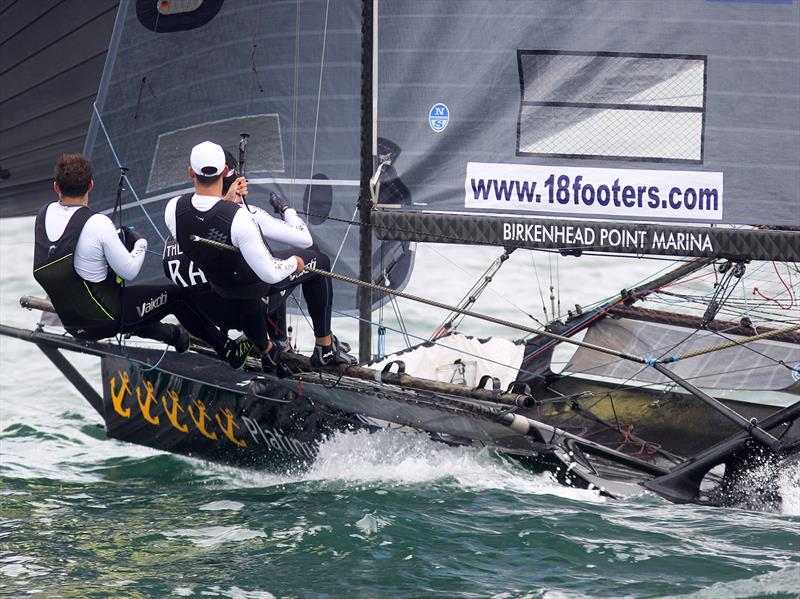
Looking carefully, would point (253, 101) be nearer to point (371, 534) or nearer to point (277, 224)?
point (277, 224)

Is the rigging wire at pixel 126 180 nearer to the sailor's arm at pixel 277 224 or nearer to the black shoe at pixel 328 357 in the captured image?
the sailor's arm at pixel 277 224

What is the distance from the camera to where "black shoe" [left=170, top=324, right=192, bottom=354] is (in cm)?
642

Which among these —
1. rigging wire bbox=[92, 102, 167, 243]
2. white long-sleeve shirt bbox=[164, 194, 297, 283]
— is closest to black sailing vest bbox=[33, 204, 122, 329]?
white long-sleeve shirt bbox=[164, 194, 297, 283]

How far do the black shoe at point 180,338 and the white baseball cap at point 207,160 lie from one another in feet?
3.42

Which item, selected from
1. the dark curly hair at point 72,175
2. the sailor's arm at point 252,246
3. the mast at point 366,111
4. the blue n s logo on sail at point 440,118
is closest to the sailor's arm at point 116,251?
the dark curly hair at point 72,175

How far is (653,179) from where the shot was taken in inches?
243

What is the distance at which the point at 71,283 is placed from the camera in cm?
585

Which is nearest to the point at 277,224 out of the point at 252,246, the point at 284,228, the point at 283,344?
the point at 284,228

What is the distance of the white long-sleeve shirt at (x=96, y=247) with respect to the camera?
227 inches

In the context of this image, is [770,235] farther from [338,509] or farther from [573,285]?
[573,285]

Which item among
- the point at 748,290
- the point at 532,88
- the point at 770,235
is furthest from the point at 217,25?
the point at 748,290

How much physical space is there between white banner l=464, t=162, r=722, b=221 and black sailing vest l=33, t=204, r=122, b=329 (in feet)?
5.65

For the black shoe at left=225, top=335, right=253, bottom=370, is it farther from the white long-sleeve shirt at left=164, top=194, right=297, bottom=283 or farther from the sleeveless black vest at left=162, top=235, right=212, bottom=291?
the white long-sleeve shirt at left=164, top=194, right=297, bottom=283

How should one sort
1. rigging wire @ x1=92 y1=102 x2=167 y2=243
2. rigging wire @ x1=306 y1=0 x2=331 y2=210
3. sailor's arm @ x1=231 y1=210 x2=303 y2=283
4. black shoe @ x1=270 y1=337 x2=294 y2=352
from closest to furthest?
sailor's arm @ x1=231 y1=210 x2=303 y2=283 < black shoe @ x1=270 y1=337 x2=294 y2=352 < rigging wire @ x1=306 y1=0 x2=331 y2=210 < rigging wire @ x1=92 y1=102 x2=167 y2=243
